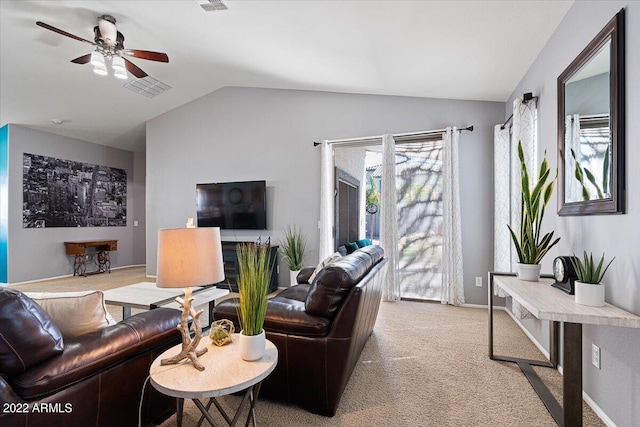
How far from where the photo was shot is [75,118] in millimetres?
5457

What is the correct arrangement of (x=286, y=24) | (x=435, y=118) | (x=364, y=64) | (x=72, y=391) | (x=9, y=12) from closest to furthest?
1. (x=72, y=391)
2. (x=286, y=24)
3. (x=9, y=12)
4. (x=364, y=64)
5. (x=435, y=118)

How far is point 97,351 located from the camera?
4.30 feet

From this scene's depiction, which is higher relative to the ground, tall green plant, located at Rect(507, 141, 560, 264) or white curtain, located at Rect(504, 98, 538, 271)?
white curtain, located at Rect(504, 98, 538, 271)

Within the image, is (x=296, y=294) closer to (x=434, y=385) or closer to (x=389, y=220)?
(x=434, y=385)

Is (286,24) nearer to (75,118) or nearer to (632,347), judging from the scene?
(632,347)

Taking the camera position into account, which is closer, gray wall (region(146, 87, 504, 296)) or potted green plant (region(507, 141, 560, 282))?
potted green plant (region(507, 141, 560, 282))

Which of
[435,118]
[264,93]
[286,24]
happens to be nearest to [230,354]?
[286,24]

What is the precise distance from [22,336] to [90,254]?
6.61m

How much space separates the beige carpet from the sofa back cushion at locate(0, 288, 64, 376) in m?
0.86

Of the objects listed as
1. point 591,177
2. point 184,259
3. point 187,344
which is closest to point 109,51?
point 184,259

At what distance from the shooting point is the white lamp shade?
4.31ft

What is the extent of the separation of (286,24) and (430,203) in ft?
9.22

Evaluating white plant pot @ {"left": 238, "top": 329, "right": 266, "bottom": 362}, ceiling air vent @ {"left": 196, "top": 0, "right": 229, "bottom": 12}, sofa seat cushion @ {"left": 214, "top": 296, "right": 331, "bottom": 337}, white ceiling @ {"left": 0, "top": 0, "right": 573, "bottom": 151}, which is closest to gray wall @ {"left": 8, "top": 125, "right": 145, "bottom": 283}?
white ceiling @ {"left": 0, "top": 0, "right": 573, "bottom": 151}

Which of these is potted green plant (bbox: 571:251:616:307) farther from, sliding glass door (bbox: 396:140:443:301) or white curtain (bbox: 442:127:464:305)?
sliding glass door (bbox: 396:140:443:301)
